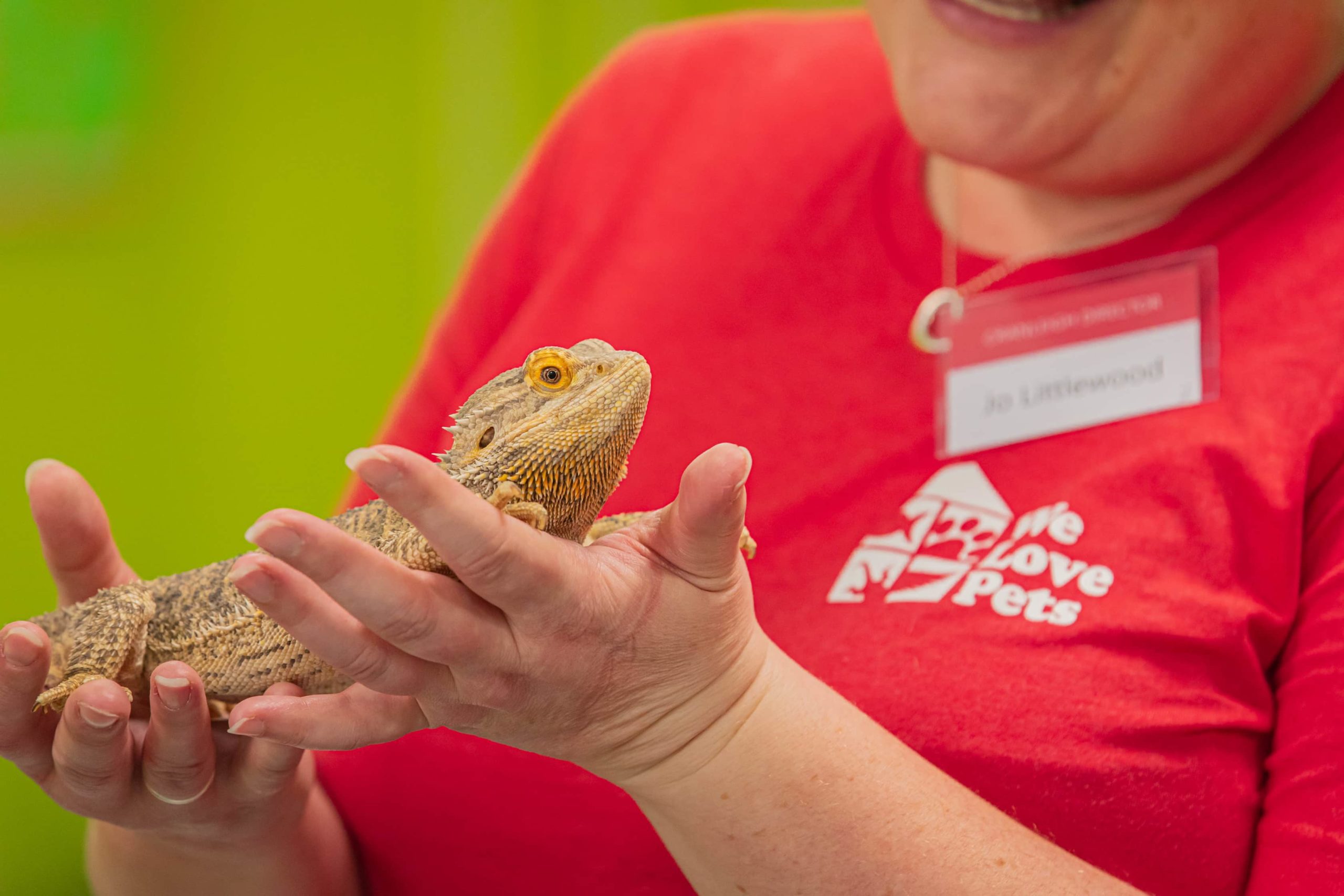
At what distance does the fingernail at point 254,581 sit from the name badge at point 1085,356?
0.91 meters

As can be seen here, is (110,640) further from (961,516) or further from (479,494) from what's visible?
(961,516)

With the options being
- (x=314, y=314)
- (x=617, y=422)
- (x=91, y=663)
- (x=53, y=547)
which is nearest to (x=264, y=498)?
(x=314, y=314)

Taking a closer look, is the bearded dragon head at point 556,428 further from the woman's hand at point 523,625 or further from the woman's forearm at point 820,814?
the woman's forearm at point 820,814

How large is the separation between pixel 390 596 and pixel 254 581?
0.09 meters

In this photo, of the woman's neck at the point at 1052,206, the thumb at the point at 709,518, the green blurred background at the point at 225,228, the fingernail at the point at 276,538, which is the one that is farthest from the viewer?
the green blurred background at the point at 225,228

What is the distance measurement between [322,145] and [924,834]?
7.84 feet

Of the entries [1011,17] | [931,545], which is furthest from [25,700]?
[1011,17]

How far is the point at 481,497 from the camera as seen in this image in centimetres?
96

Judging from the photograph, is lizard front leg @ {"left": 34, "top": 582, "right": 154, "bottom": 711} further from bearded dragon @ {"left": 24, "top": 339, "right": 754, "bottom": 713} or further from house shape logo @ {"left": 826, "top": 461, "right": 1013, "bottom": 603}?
house shape logo @ {"left": 826, "top": 461, "right": 1013, "bottom": 603}

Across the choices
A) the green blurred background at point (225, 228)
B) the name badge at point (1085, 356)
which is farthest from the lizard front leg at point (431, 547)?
the green blurred background at point (225, 228)

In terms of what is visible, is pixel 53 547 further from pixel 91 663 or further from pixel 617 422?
pixel 617 422

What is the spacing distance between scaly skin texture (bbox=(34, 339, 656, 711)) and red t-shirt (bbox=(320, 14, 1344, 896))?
1.09ft

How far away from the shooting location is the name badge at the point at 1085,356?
A: 1375mm

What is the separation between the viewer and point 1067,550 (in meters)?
1.30
